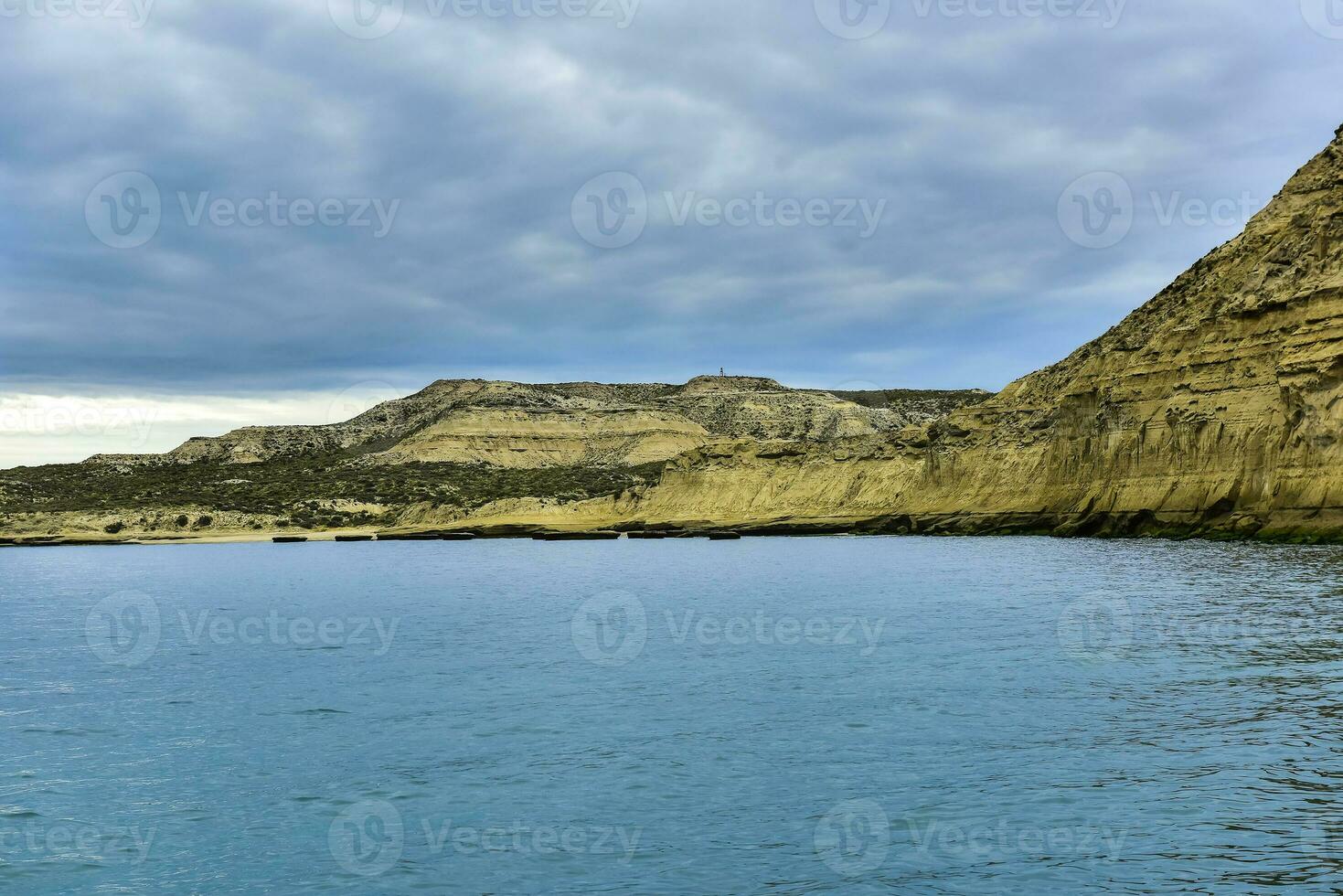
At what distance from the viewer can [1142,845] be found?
39.4 ft

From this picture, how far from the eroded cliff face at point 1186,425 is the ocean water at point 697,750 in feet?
75.0

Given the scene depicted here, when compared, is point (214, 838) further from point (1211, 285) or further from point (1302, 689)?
point (1211, 285)

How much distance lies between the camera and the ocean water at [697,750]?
471 inches

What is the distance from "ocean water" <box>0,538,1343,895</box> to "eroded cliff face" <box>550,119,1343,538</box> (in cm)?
2286

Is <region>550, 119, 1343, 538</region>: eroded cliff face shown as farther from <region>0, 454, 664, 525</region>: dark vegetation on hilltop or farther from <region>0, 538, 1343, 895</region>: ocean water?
<region>0, 454, 664, 525</region>: dark vegetation on hilltop

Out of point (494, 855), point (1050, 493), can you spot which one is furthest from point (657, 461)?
point (494, 855)

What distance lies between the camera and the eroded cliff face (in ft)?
186

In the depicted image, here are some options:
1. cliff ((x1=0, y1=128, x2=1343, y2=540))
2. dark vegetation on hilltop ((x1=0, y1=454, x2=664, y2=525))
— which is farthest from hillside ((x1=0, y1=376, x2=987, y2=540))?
cliff ((x1=0, y1=128, x2=1343, y2=540))

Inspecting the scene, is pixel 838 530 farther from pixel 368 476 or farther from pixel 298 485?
pixel 368 476

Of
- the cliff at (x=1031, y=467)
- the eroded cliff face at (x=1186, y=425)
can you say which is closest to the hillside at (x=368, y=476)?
the cliff at (x=1031, y=467)

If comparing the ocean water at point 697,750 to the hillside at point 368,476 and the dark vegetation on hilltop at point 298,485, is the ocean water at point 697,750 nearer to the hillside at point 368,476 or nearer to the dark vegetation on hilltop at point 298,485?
the hillside at point 368,476

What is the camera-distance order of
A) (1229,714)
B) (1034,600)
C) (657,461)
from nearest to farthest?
1. (1229,714)
2. (1034,600)
3. (657,461)

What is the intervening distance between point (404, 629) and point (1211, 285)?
60013 mm

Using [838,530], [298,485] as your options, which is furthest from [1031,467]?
[298,485]
